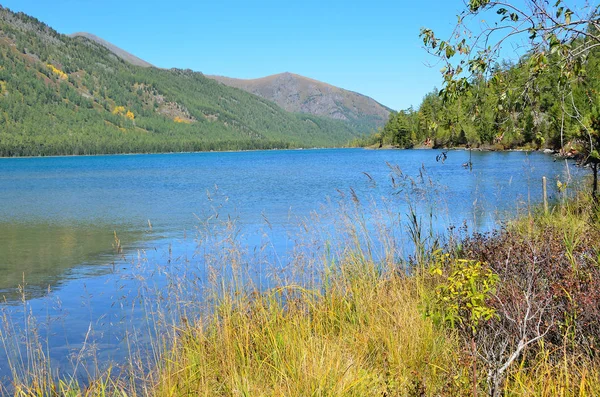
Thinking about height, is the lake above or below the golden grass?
below

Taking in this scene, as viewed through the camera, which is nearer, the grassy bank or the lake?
the grassy bank

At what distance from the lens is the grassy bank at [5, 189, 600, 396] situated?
12.6 feet

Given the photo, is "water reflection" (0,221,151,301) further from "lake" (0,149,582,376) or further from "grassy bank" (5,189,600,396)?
"grassy bank" (5,189,600,396)

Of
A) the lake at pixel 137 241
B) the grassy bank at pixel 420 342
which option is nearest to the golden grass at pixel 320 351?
the grassy bank at pixel 420 342

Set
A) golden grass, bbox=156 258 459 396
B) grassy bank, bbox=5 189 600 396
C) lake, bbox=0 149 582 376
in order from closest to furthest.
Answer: grassy bank, bbox=5 189 600 396, golden grass, bbox=156 258 459 396, lake, bbox=0 149 582 376

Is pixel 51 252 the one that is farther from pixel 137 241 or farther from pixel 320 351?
pixel 320 351

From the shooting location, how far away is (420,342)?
4625 millimetres

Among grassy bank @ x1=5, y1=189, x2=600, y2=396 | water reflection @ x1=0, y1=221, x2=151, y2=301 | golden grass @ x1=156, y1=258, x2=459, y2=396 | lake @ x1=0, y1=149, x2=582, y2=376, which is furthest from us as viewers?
water reflection @ x1=0, y1=221, x2=151, y2=301

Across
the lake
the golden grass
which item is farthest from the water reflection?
the golden grass

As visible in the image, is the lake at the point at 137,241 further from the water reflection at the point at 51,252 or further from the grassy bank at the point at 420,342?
the grassy bank at the point at 420,342

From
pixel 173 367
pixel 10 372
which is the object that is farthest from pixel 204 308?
pixel 10 372

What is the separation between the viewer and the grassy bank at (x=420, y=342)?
3.85 metres

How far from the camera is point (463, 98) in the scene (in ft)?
18.3

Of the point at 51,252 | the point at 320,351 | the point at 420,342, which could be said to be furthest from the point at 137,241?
the point at 420,342
